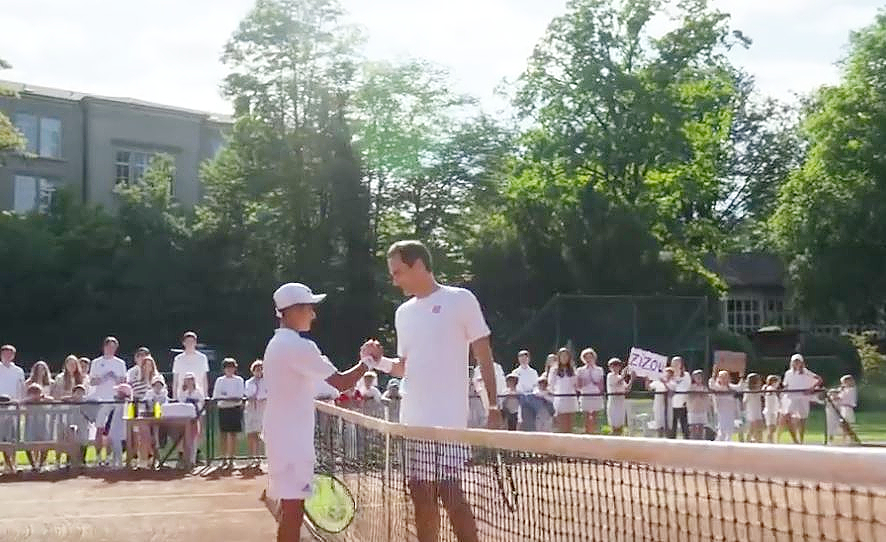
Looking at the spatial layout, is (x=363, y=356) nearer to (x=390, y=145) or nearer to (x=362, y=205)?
(x=362, y=205)

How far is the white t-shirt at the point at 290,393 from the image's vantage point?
7816 millimetres

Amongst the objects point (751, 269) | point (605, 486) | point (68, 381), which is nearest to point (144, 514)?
point (68, 381)

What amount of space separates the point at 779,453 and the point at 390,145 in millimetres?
49870

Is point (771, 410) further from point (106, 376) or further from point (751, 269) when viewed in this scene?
point (751, 269)

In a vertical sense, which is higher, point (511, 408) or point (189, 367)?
point (189, 367)

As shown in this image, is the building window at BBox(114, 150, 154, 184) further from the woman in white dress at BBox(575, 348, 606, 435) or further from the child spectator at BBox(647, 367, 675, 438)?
the child spectator at BBox(647, 367, 675, 438)

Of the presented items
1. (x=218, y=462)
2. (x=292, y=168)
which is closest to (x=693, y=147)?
(x=292, y=168)

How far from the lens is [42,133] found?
2516 inches

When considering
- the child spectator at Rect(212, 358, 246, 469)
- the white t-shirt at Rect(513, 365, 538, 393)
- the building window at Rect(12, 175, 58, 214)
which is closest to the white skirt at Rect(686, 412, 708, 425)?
the white t-shirt at Rect(513, 365, 538, 393)

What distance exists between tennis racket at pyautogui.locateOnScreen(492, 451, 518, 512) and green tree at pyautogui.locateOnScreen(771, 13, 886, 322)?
49.9m

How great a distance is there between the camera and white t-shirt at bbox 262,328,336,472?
7816mm

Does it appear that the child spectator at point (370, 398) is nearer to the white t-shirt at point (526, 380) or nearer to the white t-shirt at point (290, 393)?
the white t-shirt at point (526, 380)

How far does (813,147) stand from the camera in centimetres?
5831

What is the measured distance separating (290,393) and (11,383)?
14601 millimetres
